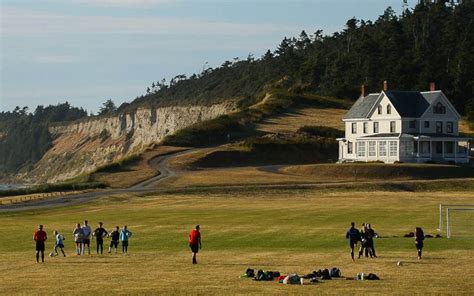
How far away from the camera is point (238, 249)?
160 ft

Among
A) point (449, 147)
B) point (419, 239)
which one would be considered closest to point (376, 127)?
point (449, 147)

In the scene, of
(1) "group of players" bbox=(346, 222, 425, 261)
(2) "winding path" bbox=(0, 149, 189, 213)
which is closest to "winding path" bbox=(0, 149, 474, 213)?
(2) "winding path" bbox=(0, 149, 189, 213)

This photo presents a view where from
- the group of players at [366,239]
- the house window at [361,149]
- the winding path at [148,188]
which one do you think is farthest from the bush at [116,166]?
the group of players at [366,239]

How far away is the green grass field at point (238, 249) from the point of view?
35.4 meters

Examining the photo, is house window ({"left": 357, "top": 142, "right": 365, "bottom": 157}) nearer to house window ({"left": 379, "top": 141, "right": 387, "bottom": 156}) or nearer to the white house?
the white house

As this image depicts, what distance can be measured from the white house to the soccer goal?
5433cm

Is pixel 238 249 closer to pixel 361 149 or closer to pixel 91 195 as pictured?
pixel 91 195

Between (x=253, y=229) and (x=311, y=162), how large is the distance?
242 feet

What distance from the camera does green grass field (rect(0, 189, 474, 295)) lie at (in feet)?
116

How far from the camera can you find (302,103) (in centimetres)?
16912

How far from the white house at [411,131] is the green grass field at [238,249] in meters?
31.6

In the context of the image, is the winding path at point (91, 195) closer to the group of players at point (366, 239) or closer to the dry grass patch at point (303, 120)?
the dry grass patch at point (303, 120)

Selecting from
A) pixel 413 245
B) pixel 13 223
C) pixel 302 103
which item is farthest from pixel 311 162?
pixel 413 245

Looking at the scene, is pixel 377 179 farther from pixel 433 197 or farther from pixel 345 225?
pixel 345 225
